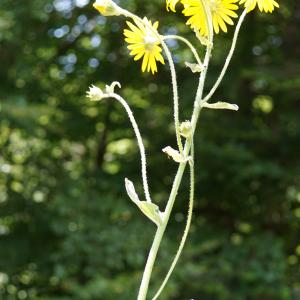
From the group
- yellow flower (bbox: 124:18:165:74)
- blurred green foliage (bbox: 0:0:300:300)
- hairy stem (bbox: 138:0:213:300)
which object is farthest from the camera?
blurred green foliage (bbox: 0:0:300:300)

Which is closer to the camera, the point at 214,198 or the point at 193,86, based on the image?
the point at 193,86

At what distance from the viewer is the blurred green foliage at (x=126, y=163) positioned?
330 cm

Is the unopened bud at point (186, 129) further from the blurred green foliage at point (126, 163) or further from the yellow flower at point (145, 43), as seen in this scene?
the blurred green foliage at point (126, 163)

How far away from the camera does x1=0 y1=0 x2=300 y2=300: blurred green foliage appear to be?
3.30 metres

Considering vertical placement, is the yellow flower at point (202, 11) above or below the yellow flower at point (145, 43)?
above

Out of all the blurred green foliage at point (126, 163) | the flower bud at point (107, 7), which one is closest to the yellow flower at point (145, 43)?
the flower bud at point (107, 7)

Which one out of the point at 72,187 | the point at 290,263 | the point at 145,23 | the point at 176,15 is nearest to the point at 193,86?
the point at 176,15

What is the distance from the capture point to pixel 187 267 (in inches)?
129

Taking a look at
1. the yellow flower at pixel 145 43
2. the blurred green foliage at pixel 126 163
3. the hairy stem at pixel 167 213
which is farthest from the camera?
the blurred green foliage at pixel 126 163

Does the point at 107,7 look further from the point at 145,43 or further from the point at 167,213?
the point at 167,213

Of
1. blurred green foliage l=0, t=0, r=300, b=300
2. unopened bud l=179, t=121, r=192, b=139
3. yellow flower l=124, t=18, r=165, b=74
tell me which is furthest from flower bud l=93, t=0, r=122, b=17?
blurred green foliage l=0, t=0, r=300, b=300

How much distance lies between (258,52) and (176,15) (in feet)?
1.66

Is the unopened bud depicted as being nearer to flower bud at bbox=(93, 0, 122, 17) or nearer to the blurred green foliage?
flower bud at bbox=(93, 0, 122, 17)

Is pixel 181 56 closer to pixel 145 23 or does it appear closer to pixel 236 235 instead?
pixel 236 235
